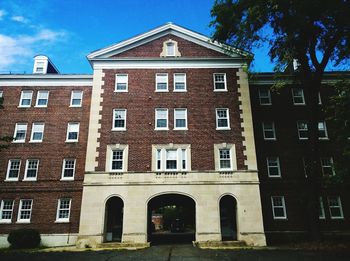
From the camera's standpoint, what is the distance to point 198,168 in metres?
23.1

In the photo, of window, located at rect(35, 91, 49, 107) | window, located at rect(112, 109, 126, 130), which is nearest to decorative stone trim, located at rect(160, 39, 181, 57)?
window, located at rect(112, 109, 126, 130)

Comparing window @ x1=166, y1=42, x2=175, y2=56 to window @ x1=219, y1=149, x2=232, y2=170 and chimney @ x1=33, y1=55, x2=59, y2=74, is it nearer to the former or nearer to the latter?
window @ x1=219, y1=149, x2=232, y2=170

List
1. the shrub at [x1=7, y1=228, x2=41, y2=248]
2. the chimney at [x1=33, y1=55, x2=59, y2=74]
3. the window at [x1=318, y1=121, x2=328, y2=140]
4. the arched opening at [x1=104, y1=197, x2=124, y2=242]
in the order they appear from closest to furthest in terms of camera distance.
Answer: the shrub at [x1=7, y1=228, x2=41, y2=248] < the arched opening at [x1=104, y1=197, x2=124, y2=242] < the window at [x1=318, y1=121, x2=328, y2=140] < the chimney at [x1=33, y1=55, x2=59, y2=74]

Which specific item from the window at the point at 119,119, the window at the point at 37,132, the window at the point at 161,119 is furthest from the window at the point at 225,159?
the window at the point at 37,132

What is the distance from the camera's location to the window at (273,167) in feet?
87.8

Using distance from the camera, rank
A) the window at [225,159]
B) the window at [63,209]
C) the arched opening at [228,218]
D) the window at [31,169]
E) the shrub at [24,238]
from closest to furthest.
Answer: the shrub at [24,238] < the window at [225,159] < the arched opening at [228,218] < the window at [63,209] < the window at [31,169]

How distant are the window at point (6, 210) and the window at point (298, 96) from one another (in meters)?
29.4

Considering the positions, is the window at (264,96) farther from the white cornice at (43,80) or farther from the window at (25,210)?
the window at (25,210)

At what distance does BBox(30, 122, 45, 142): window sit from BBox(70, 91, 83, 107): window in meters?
3.58

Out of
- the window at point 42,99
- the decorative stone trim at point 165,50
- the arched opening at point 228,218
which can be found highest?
the decorative stone trim at point 165,50

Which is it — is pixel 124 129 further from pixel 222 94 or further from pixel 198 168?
pixel 222 94

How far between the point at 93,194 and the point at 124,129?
601 centimetres

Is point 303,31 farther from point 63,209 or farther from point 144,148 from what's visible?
point 63,209

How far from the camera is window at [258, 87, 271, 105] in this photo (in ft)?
95.2
